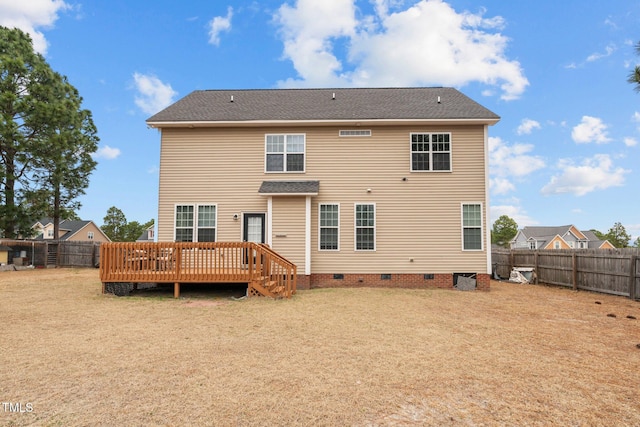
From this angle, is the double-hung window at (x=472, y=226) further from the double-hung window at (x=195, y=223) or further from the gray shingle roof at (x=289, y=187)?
the double-hung window at (x=195, y=223)

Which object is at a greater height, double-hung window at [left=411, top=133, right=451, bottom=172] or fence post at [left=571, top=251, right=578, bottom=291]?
double-hung window at [left=411, top=133, right=451, bottom=172]

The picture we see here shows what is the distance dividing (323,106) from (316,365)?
10560 mm

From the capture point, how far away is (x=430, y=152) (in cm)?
1259

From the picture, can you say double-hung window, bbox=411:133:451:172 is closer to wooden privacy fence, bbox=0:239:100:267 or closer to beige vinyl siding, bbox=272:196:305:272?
beige vinyl siding, bbox=272:196:305:272

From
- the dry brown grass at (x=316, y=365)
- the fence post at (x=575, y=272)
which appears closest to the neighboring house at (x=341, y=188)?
the dry brown grass at (x=316, y=365)

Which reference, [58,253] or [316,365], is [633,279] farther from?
[58,253]

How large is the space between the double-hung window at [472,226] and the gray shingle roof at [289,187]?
5.14 metres

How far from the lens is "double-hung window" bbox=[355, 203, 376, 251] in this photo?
1238 centimetres

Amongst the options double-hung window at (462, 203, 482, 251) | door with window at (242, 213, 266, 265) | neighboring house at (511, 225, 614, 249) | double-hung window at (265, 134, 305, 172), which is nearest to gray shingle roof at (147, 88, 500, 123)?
double-hung window at (265, 134, 305, 172)

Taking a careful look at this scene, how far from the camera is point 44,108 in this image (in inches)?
902

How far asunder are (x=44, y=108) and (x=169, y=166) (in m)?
16.7

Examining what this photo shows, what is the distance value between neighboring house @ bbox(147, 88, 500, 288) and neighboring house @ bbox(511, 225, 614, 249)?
145 feet

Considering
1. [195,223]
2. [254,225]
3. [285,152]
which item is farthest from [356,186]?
[195,223]

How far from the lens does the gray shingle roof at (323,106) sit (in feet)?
40.7
